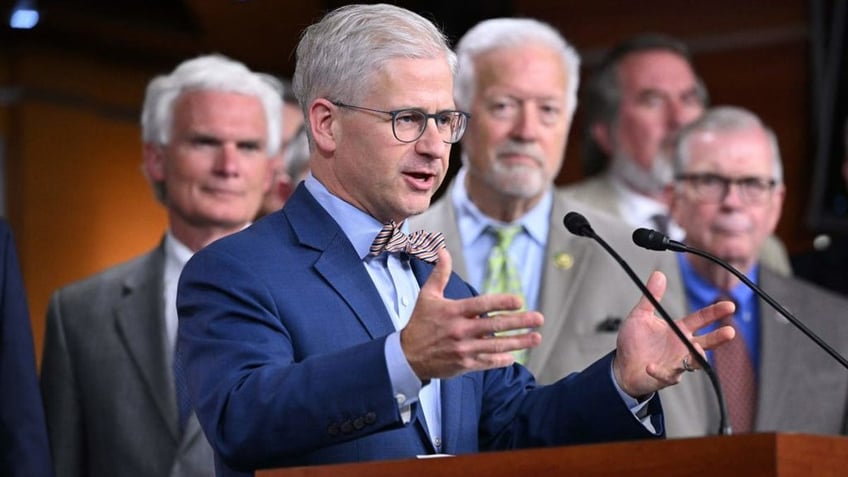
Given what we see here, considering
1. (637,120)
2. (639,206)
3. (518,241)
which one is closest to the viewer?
(518,241)

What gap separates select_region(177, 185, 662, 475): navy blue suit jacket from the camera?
2.32 meters

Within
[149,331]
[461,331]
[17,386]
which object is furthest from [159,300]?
[461,331]

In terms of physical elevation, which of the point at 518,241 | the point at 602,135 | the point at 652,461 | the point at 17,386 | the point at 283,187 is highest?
the point at 602,135

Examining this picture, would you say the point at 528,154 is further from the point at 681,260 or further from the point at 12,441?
the point at 12,441

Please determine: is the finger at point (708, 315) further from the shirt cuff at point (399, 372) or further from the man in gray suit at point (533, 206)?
the man in gray suit at point (533, 206)

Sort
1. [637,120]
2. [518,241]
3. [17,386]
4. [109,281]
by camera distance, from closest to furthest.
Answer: [17,386]
[109,281]
[518,241]
[637,120]

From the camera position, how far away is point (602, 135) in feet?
18.0

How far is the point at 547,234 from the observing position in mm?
4176

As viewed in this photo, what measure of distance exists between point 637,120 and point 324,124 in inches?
111

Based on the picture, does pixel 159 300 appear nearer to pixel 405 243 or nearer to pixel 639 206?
pixel 405 243

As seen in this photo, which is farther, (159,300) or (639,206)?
(639,206)

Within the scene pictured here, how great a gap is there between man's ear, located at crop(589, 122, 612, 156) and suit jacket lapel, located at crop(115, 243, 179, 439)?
74.8 inches

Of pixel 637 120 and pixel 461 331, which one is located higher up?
pixel 637 120

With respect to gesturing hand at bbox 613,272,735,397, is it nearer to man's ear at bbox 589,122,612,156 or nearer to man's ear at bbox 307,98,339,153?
man's ear at bbox 307,98,339,153
